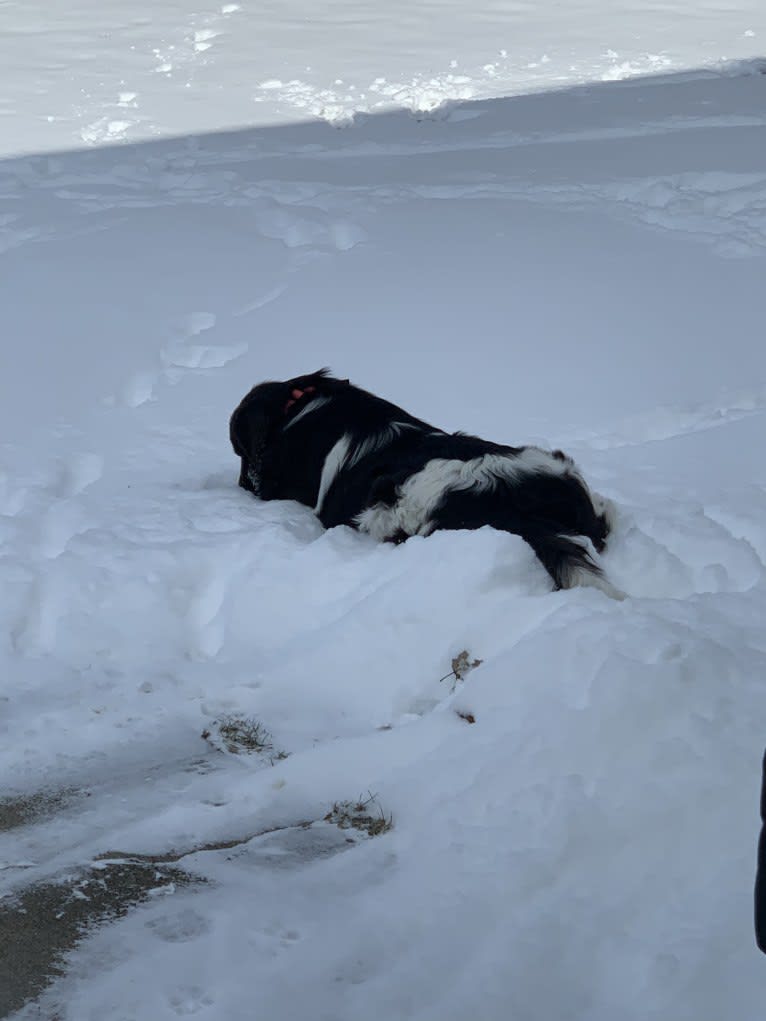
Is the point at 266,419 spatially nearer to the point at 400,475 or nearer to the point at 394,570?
the point at 400,475

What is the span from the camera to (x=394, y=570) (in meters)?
3.07

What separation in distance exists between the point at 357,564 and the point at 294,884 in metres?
1.35

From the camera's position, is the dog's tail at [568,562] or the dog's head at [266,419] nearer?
the dog's tail at [568,562]

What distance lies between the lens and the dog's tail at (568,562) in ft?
9.05

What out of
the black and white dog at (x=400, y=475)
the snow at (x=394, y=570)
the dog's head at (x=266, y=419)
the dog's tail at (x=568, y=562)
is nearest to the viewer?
the snow at (x=394, y=570)

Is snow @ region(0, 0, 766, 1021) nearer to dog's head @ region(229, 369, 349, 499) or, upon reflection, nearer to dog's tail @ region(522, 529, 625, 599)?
dog's tail @ region(522, 529, 625, 599)

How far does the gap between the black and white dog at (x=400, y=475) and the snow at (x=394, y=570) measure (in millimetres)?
137

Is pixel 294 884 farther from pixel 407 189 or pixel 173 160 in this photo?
pixel 173 160

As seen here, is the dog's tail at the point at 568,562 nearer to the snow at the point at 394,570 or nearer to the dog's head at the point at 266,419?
the snow at the point at 394,570

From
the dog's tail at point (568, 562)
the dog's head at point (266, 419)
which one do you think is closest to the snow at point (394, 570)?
the dog's tail at point (568, 562)

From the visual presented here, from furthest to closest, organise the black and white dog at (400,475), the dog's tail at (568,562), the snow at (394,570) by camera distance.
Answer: the black and white dog at (400,475), the dog's tail at (568,562), the snow at (394,570)

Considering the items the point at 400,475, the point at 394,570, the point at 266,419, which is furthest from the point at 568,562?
the point at 266,419

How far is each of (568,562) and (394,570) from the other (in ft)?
1.63

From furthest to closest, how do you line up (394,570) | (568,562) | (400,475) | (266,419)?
(266,419) < (400,475) < (394,570) < (568,562)
